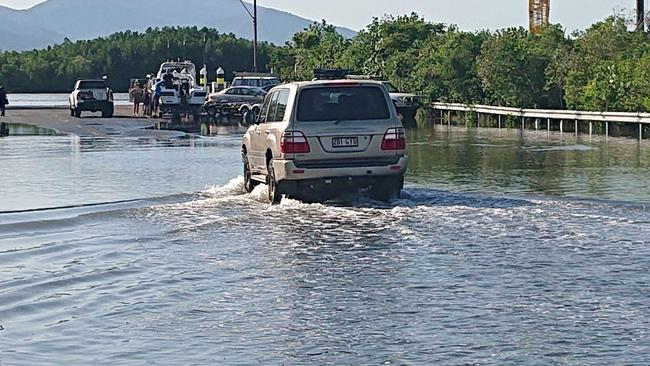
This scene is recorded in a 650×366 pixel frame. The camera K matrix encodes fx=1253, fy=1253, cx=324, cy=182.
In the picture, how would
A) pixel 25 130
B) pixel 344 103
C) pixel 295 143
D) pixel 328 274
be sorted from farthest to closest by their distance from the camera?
pixel 25 130 < pixel 344 103 < pixel 295 143 < pixel 328 274

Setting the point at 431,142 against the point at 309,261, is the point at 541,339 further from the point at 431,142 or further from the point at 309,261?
the point at 431,142

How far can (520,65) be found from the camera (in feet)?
158

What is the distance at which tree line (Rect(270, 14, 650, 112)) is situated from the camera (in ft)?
134

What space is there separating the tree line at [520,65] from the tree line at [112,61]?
249ft

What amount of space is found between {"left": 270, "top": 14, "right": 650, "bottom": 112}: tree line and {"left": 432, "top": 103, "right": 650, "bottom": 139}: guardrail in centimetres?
88

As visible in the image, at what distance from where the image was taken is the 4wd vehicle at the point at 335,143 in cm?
1698

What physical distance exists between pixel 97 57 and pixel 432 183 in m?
130

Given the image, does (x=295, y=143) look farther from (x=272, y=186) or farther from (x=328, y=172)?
(x=272, y=186)

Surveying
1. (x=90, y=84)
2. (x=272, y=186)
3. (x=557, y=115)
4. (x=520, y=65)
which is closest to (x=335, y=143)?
(x=272, y=186)

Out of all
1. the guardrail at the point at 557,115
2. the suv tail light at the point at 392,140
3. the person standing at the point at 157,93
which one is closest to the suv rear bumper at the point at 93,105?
the person standing at the point at 157,93

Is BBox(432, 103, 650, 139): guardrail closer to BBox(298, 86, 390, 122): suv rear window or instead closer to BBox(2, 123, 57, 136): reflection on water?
BBox(2, 123, 57, 136): reflection on water

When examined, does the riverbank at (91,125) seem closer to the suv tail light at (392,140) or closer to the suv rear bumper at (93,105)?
the suv rear bumper at (93,105)

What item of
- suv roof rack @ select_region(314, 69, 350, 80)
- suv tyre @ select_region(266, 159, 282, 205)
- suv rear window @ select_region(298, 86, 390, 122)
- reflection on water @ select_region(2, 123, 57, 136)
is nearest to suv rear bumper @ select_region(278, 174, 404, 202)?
suv tyre @ select_region(266, 159, 282, 205)

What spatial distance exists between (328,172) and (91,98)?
42529mm
